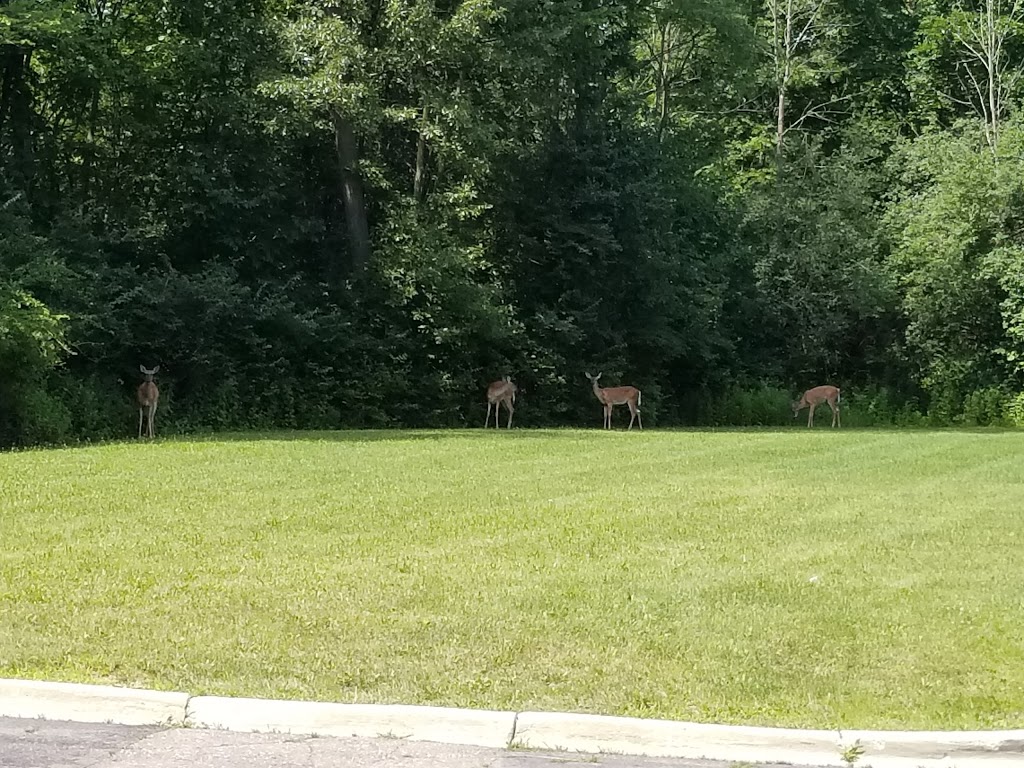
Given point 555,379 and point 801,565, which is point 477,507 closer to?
point 801,565

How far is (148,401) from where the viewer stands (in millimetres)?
21547

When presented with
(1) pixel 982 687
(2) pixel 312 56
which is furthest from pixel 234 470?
(2) pixel 312 56

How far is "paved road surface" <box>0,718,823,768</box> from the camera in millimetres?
4863

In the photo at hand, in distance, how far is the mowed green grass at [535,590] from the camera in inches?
226

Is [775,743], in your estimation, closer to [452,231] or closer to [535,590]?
[535,590]

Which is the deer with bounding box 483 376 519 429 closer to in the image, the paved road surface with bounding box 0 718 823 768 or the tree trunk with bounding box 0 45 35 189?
the tree trunk with bounding box 0 45 35 189

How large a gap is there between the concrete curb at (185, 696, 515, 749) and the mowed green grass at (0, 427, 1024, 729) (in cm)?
18

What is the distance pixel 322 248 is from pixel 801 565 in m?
19.7

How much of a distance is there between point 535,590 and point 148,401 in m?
15.4

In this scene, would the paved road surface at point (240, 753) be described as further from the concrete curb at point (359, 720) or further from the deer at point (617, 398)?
the deer at point (617, 398)

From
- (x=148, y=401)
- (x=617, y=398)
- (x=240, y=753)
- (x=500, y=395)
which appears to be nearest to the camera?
(x=240, y=753)

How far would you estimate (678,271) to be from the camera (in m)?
28.2

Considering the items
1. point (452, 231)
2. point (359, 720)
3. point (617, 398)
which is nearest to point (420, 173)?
point (452, 231)

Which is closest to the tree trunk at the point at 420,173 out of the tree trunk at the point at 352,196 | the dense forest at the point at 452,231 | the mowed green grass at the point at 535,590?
the dense forest at the point at 452,231
